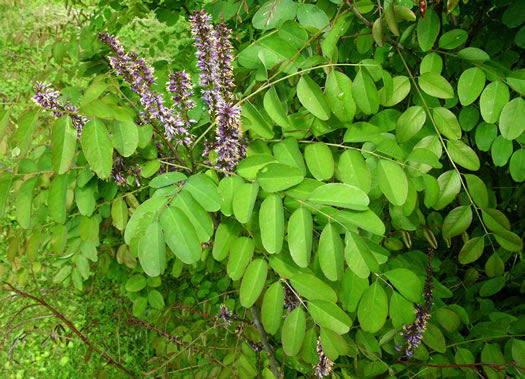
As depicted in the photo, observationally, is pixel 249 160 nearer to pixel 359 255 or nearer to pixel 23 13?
pixel 359 255

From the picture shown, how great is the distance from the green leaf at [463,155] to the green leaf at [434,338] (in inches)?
20.1

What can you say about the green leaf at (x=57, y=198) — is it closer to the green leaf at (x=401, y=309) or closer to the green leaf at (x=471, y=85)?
the green leaf at (x=401, y=309)

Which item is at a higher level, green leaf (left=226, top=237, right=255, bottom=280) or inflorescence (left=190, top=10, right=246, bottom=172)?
inflorescence (left=190, top=10, right=246, bottom=172)

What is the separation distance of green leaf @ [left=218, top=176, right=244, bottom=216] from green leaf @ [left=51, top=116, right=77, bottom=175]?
31 cm

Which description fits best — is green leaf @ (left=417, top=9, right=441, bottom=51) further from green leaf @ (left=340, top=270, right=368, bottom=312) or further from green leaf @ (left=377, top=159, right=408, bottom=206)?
green leaf @ (left=340, top=270, right=368, bottom=312)

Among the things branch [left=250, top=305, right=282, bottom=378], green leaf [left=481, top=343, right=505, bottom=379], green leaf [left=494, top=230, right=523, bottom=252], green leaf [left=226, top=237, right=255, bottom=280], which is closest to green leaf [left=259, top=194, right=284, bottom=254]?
green leaf [left=226, top=237, right=255, bottom=280]

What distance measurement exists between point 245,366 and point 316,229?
49 cm

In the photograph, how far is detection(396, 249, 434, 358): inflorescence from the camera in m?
1.16

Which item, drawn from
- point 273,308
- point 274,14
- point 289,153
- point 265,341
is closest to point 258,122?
point 289,153

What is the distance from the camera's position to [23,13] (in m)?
5.85

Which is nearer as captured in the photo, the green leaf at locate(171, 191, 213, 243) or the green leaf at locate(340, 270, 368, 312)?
the green leaf at locate(171, 191, 213, 243)

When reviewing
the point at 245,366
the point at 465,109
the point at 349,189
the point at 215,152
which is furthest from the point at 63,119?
the point at 465,109

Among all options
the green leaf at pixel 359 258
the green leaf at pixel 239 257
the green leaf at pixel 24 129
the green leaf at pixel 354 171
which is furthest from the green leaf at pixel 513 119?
the green leaf at pixel 24 129

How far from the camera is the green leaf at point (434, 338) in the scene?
120cm
